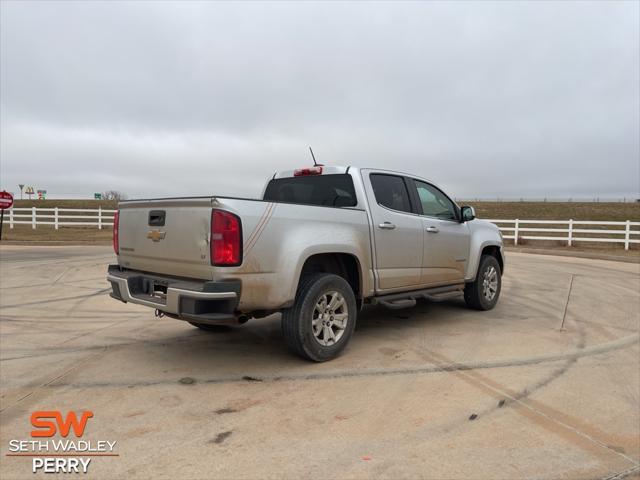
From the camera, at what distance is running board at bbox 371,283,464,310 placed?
5.14 m

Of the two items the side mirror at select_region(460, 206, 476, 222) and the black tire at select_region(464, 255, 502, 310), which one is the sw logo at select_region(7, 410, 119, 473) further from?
the black tire at select_region(464, 255, 502, 310)

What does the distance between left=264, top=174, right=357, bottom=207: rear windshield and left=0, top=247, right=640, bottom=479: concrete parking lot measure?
1657 mm

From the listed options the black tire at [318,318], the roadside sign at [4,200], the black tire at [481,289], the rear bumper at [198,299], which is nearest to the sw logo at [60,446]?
the rear bumper at [198,299]

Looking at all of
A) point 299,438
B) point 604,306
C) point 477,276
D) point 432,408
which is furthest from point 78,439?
point 604,306

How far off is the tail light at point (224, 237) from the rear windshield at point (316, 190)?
1.36 m

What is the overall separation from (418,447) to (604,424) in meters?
1.47

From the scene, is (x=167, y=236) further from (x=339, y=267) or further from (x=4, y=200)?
(x=4, y=200)

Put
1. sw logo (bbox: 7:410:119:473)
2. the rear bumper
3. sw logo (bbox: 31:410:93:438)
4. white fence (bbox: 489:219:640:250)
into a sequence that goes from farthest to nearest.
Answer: white fence (bbox: 489:219:640:250) → the rear bumper → sw logo (bbox: 31:410:93:438) → sw logo (bbox: 7:410:119:473)

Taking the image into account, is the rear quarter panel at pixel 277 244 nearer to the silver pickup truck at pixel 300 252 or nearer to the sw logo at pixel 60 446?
the silver pickup truck at pixel 300 252

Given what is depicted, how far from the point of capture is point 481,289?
6.86m

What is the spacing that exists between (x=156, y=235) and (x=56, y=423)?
1.69m

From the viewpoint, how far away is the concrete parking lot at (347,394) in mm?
2756

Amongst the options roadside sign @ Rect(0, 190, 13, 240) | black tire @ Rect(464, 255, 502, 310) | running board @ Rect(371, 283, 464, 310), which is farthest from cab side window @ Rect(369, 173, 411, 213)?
roadside sign @ Rect(0, 190, 13, 240)

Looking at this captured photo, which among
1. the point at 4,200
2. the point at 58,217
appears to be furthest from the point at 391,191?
the point at 58,217
